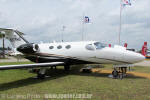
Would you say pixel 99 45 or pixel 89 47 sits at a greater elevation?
pixel 99 45

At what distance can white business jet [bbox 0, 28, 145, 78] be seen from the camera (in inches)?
384

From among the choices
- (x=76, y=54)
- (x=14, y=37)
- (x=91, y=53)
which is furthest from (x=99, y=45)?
(x=14, y=37)

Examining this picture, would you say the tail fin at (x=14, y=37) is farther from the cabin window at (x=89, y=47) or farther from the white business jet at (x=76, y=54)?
the cabin window at (x=89, y=47)

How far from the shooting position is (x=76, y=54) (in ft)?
36.7

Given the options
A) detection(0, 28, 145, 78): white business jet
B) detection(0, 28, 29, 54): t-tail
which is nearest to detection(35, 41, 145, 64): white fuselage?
detection(0, 28, 145, 78): white business jet

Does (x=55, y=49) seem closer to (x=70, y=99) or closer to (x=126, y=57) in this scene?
(x=126, y=57)

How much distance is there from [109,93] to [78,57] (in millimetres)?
5189

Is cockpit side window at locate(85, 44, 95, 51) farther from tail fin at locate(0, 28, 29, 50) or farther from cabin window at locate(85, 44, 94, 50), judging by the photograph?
tail fin at locate(0, 28, 29, 50)

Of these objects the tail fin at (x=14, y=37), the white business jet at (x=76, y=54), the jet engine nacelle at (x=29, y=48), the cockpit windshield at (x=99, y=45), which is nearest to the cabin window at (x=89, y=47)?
the white business jet at (x=76, y=54)

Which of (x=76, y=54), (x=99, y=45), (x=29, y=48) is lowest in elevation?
(x=76, y=54)

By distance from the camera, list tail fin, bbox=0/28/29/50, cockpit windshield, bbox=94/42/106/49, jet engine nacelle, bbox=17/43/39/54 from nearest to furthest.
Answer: cockpit windshield, bbox=94/42/106/49
jet engine nacelle, bbox=17/43/39/54
tail fin, bbox=0/28/29/50

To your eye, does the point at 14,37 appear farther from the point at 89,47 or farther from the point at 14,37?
the point at 89,47

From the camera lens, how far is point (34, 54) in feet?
41.6

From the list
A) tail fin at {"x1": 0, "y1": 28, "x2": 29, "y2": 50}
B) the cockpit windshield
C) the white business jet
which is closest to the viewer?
the white business jet
